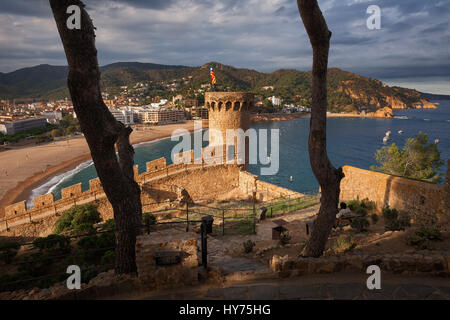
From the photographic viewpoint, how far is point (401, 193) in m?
9.15

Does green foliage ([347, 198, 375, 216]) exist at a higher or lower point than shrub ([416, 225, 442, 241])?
lower

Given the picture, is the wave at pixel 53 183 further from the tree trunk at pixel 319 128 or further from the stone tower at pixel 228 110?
the tree trunk at pixel 319 128

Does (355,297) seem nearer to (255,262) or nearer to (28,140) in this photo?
(255,262)

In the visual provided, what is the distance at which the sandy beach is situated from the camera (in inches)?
1118

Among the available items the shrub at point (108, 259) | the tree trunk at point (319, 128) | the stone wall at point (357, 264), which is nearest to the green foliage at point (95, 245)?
the shrub at point (108, 259)

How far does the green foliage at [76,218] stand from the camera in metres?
11.1

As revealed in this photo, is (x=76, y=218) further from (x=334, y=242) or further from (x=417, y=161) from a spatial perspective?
(x=417, y=161)

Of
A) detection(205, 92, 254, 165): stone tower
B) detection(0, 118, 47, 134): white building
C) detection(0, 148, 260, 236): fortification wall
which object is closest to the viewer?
detection(0, 148, 260, 236): fortification wall

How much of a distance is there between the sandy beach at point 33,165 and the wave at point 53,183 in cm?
62

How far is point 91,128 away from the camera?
14.0 ft

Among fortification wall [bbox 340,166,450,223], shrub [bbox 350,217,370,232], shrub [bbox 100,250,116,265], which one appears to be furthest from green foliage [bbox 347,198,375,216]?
shrub [bbox 100,250,116,265]

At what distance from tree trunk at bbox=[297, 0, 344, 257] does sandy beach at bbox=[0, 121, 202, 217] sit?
1040 inches

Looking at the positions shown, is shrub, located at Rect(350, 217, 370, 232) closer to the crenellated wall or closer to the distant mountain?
the crenellated wall
